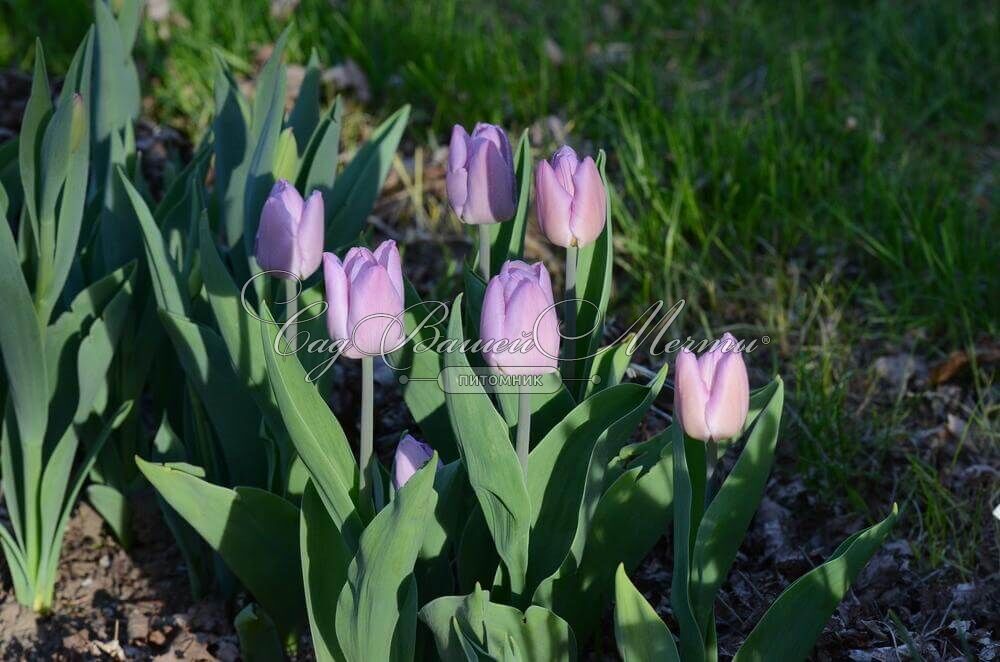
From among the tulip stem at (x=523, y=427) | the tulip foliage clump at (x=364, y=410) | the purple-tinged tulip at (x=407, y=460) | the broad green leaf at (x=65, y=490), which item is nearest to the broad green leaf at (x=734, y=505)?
the tulip foliage clump at (x=364, y=410)

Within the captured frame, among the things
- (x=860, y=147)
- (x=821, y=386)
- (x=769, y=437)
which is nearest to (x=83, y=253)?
(x=769, y=437)

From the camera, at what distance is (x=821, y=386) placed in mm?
1938

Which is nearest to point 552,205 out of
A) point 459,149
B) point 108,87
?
point 459,149

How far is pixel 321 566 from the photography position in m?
1.36

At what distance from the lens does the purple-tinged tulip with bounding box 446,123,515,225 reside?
132cm

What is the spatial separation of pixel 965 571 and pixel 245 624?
3.49 ft

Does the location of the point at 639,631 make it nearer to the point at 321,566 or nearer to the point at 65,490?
the point at 321,566

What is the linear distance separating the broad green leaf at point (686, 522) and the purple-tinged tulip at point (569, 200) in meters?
0.28

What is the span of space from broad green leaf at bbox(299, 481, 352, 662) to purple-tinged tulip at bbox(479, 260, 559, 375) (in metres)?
0.35

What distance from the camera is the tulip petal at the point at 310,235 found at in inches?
50.7

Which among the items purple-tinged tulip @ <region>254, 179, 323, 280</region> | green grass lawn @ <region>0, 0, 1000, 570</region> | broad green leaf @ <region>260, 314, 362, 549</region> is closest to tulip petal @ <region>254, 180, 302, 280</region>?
purple-tinged tulip @ <region>254, 179, 323, 280</region>

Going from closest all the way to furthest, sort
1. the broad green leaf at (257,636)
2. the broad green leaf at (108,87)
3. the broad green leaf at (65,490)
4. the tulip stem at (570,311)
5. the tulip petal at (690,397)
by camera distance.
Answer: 1. the tulip petal at (690,397)
2. the tulip stem at (570,311)
3. the broad green leaf at (257,636)
4. the broad green leaf at (65,490)
5. the broad green leaf at (108,87)

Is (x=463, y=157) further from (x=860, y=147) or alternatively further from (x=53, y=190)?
(x=860, y=147)

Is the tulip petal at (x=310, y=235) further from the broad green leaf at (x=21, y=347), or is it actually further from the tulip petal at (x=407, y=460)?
the broad green leaf at (x=21, y=347)
